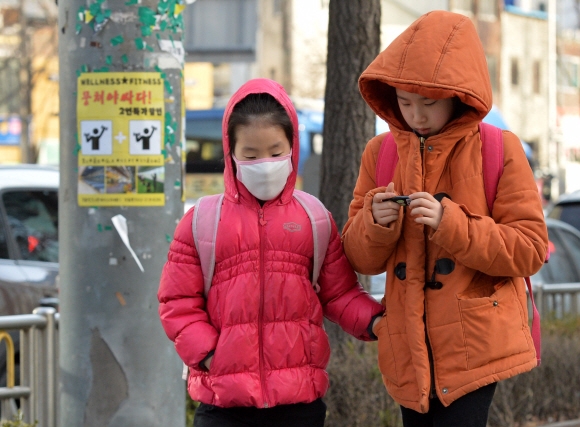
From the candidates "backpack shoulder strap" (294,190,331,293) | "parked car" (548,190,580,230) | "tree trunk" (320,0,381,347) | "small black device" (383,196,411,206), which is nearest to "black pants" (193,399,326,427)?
"backpack shoulder strap" (294,190,331,293)

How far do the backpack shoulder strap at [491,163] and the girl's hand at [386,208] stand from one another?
29cm

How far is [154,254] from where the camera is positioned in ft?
14.0

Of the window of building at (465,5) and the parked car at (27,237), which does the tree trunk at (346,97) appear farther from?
the window of building at (465,5)

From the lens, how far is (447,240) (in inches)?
113

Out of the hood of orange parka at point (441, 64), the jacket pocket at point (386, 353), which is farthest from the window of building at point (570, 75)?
the jacket pocket at point (386, 353)

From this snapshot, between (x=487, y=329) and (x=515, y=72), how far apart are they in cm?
4229

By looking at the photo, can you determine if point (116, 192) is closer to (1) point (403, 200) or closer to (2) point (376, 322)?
(2) point (376, 322)

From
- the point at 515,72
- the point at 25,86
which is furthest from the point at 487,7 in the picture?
the point at 25,86

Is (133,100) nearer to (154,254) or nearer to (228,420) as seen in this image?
(154,254)

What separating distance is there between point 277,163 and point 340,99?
2.92 metres

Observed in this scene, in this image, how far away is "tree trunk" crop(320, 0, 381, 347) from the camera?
5.89 metres

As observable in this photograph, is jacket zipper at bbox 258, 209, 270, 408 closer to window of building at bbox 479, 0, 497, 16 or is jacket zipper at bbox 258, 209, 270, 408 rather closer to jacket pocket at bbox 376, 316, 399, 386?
jacket pocket at bbox 376, 316, 399, 386

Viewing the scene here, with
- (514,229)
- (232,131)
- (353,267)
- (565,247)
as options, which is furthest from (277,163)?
(565,247)

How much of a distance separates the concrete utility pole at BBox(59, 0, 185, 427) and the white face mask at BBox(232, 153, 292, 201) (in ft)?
3.93
